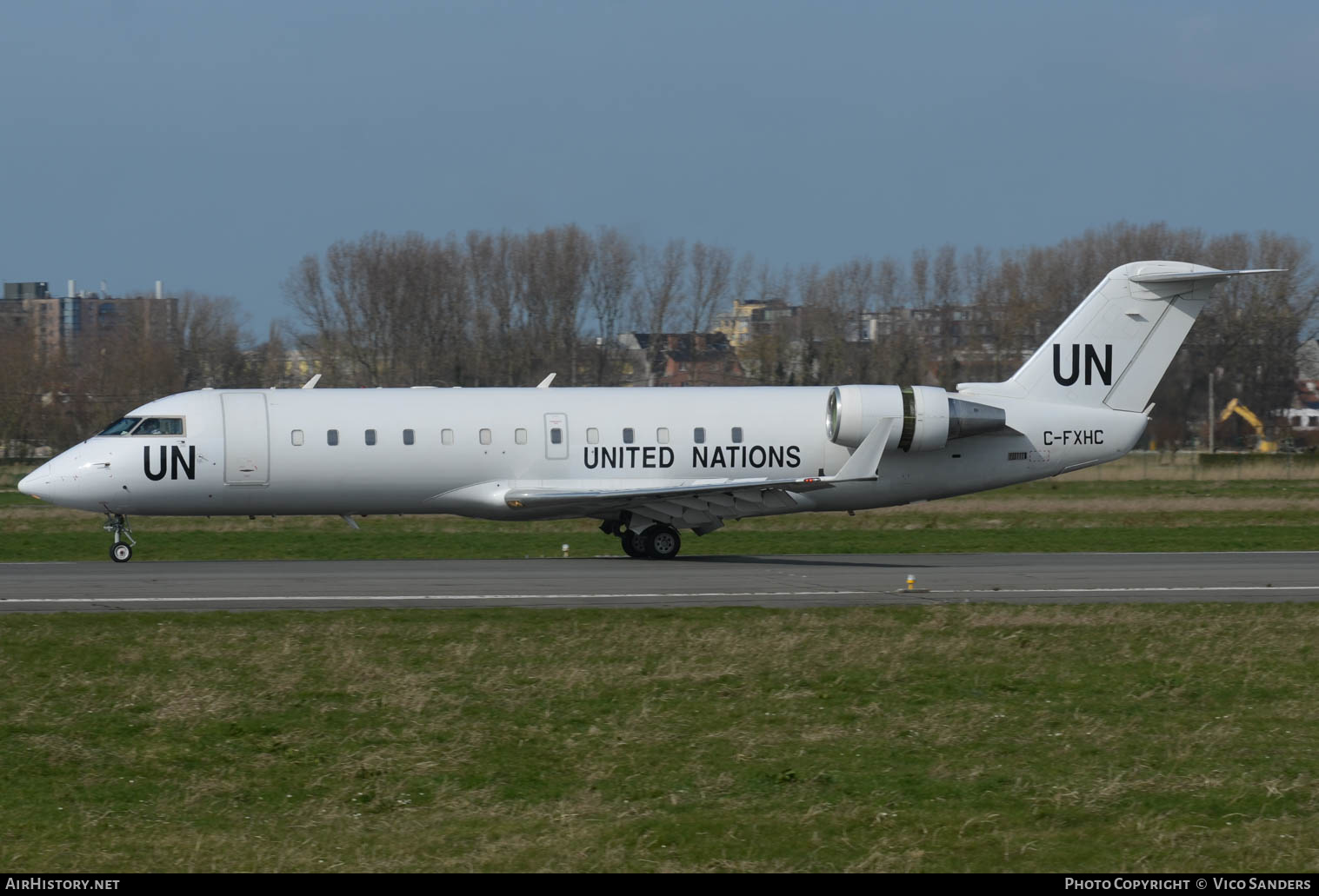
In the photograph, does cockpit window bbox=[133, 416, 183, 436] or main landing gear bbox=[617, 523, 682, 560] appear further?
main landing gear bbox=[617, 523, 682, 560]

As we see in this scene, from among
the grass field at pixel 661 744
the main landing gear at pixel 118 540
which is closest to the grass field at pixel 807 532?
the main landing gear at pixel 118 540

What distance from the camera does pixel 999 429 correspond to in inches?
1086

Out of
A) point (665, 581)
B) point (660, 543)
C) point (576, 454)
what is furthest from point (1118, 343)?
point (665, 581)

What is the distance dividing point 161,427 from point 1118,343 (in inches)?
712

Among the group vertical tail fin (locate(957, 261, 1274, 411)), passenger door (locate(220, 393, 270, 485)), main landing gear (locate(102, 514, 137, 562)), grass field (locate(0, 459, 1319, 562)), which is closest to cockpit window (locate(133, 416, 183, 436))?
passenger door (locate(220, 393, 270, 485))

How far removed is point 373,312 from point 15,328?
99.5 feet

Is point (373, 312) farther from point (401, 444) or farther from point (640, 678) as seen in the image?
point (640, 678)

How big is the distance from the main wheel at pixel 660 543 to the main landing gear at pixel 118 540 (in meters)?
9.27

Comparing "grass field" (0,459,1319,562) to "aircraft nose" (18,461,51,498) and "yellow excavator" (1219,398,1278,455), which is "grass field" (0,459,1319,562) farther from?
"yellow excavator" (1219,398,1278,455)

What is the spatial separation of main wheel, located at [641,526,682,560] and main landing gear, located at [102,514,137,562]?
30.4ft

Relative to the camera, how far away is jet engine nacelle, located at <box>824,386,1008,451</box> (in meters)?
26.7

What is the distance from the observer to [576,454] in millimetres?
27125

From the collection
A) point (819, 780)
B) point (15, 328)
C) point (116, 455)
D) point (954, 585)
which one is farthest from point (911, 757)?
point (15, 328)

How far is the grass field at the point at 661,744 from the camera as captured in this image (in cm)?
896
